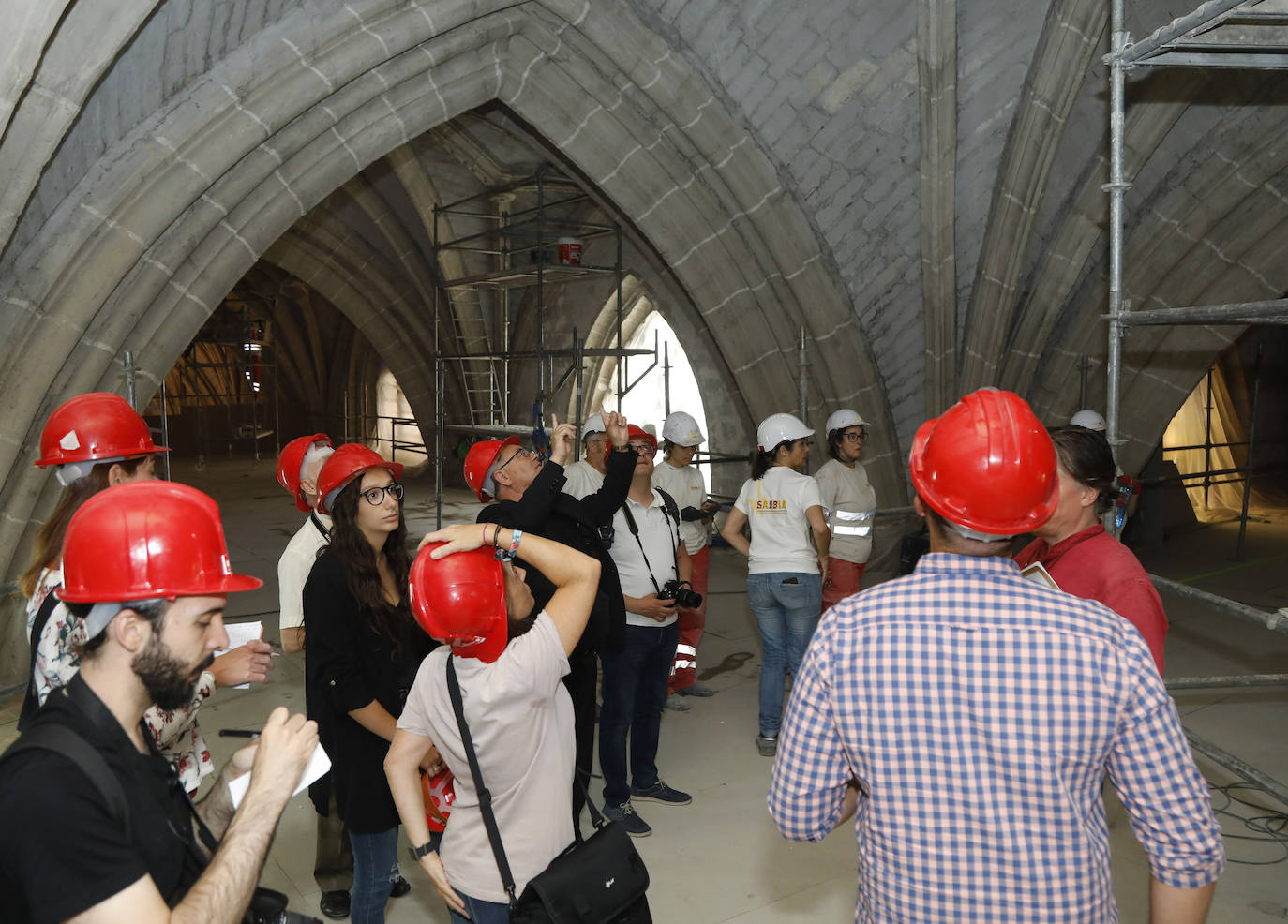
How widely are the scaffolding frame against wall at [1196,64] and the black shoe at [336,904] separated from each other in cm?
286

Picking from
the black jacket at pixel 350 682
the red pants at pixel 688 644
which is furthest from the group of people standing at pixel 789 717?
the red pants at pixel 688 644

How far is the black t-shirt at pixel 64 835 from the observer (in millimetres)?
1258

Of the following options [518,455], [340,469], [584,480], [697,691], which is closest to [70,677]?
[340,469]

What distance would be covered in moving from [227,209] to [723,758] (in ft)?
13.6

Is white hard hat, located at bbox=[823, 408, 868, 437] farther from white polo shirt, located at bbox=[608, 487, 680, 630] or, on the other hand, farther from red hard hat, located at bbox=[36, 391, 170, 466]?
red hard hat, located at bbox=[36, 391, 170, 466]

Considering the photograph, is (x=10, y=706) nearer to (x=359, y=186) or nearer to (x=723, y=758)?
(x=723, y=758)

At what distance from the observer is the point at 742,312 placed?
309 inches

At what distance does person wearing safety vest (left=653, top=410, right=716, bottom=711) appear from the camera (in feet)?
17.3

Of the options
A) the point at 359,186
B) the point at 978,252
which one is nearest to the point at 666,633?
the point at 978,252

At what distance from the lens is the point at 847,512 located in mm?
5367

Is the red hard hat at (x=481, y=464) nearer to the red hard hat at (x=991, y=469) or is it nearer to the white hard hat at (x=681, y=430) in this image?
the white hard hat at (x=681, y=430)

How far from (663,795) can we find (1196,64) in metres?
3.57

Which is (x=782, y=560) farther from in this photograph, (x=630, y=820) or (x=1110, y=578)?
(x=1110, y=578)

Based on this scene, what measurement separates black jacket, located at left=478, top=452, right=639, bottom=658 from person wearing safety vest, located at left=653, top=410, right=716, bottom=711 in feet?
5.93
